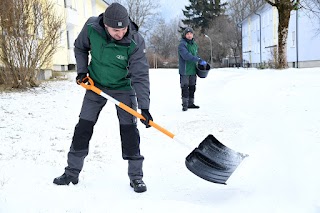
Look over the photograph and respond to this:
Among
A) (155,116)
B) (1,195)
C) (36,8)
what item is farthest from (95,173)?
(36,8)

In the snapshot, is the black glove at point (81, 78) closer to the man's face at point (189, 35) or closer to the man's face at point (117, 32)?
the man's face at point (117, 32)

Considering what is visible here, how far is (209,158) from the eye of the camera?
3.35m

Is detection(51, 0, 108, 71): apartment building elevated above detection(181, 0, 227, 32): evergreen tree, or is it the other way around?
detection(181, 0, 227, 32): evergreen tree

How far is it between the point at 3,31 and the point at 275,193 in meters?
8.70

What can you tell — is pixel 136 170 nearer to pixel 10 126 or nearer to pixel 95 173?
pixel 95 173

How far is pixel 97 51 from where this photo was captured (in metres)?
3.13

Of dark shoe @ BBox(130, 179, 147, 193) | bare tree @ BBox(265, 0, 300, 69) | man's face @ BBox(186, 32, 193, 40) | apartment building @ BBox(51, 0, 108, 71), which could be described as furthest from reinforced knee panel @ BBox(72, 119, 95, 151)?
apartment building @ BBox(51, 0, 108, 71)

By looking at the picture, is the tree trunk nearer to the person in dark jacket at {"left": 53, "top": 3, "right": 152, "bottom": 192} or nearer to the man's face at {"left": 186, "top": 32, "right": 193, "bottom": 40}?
the man's face at {"left": 186, "top": 32, "right": 193, "bottom": 40}

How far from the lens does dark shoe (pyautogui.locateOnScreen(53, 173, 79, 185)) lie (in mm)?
3205

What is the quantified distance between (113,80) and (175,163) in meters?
1.24

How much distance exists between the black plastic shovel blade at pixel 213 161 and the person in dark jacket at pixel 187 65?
3876mm

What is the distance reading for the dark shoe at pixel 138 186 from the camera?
3.17m

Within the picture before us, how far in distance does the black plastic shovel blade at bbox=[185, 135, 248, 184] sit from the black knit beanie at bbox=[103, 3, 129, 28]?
1.21 metres

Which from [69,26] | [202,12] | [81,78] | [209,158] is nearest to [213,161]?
[209,158]
